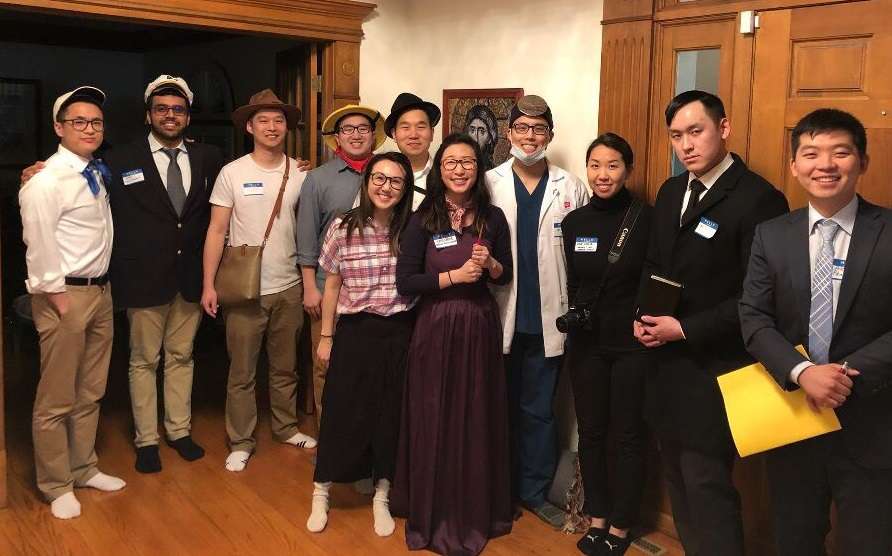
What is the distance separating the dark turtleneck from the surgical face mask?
0.29m

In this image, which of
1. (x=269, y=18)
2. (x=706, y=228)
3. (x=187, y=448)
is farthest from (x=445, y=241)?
(x=187, y=448)

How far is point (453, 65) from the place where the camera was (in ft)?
13.4

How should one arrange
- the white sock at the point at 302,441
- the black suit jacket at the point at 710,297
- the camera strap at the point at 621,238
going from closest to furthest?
the black suit jacket at the point at 710,297 < the camera strap at the point at 621,238 < the white sock at the point at 302,441

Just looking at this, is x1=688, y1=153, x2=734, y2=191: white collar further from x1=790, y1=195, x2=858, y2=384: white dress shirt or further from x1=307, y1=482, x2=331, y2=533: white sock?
x1=307, y1=482, x2=331, y2=533: white sock

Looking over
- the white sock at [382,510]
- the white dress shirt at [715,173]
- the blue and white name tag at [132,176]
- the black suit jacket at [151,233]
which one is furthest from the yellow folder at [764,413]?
the blue and white name tag at [132,176]

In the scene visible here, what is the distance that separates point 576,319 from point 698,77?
105cm

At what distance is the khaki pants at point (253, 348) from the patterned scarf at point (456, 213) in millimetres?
1105

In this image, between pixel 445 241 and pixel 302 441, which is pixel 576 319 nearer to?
pixel 445 241

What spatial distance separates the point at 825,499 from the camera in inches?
84.2

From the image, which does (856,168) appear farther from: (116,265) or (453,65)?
(116,265)

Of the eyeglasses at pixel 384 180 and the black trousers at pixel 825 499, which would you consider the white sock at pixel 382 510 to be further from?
the black trousers at pixel 825 499

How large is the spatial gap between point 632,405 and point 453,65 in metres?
2.10

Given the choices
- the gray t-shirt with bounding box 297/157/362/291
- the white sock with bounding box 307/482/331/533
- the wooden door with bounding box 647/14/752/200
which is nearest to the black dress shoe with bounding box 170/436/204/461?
the white sock with bounding box 307/482/331/533

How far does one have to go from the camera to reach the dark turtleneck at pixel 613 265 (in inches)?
109
